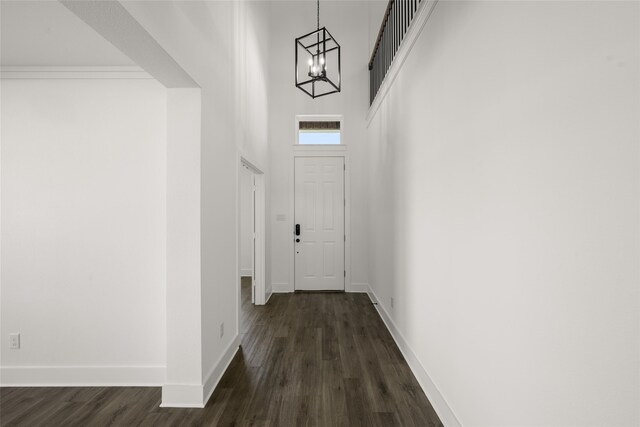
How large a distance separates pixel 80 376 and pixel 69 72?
2440 millimetres

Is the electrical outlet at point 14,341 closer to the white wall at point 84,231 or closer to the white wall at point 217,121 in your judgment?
the white wall at point 84,231

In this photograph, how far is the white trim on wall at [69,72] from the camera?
8.16 feet

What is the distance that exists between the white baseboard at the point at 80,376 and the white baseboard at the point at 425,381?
81.3 inches

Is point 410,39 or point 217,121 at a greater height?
point 410,39

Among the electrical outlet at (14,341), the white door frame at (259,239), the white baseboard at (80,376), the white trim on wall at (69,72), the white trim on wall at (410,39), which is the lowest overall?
the white baseboard at (80,376)

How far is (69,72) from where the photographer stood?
2498 millimetres

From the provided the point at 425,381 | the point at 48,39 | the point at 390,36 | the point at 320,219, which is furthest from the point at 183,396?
the point at 390,36

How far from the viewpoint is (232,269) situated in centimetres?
306

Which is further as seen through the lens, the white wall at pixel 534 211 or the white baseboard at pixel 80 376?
the white baseboard at pixel 80 376

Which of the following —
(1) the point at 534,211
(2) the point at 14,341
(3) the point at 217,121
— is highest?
(3) the point at 217,121

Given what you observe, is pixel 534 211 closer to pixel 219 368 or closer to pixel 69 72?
pixel 219 368

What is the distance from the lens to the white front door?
214 inches

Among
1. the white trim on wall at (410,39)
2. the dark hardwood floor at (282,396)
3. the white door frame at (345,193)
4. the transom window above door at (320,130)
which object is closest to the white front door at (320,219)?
the white door frame at (345,193)

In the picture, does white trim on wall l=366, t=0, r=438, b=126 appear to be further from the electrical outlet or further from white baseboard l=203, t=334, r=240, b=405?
the electrical outlet
